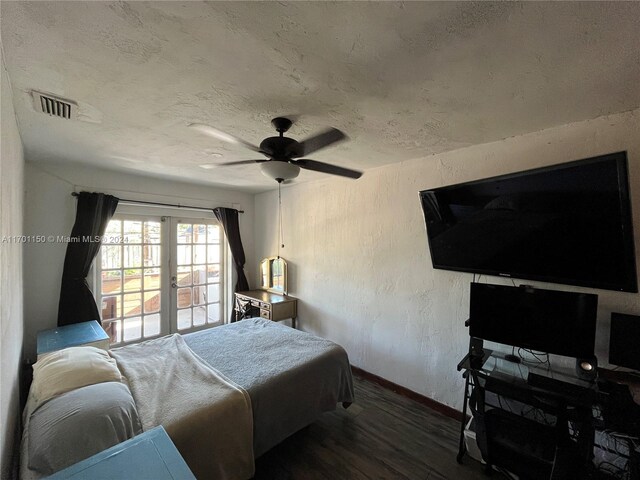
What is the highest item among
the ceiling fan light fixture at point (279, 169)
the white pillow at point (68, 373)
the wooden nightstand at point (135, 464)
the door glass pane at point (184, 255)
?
the ceiling fan light fixture at point (279, 169)

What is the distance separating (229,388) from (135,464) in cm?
68

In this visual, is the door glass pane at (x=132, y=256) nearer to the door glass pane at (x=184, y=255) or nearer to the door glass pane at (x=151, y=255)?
the door glass pane at (x=151, y=255)

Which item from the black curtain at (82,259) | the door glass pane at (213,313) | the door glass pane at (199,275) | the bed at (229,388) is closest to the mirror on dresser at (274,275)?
the door glass pane at (213,313)

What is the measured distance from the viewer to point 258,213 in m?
4.46

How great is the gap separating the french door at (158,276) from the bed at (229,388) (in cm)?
142

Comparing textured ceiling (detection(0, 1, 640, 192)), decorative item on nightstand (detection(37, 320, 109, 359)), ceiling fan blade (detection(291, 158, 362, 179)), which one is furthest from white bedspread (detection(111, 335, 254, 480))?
textured ceiling (detection(0, 1, 640, 192))

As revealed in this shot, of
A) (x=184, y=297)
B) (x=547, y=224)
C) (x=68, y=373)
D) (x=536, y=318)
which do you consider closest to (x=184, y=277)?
(x=184, y=297)

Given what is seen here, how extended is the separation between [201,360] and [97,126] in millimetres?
1857

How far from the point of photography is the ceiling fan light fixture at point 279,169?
1.62 metres

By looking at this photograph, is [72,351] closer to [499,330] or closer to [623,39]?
[499,330]

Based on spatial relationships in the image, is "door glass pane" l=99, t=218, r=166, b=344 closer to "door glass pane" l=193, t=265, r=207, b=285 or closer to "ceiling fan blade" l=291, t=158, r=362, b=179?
"door glass pane" l=193, t=265, r=207, b=285

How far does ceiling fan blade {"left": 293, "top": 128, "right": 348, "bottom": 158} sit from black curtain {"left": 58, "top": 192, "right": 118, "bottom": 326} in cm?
269

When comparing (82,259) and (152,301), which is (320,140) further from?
(152,301)

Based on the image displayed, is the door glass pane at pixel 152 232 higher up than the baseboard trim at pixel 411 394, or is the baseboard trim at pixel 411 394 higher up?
the door glass pane at pixel 152 232
